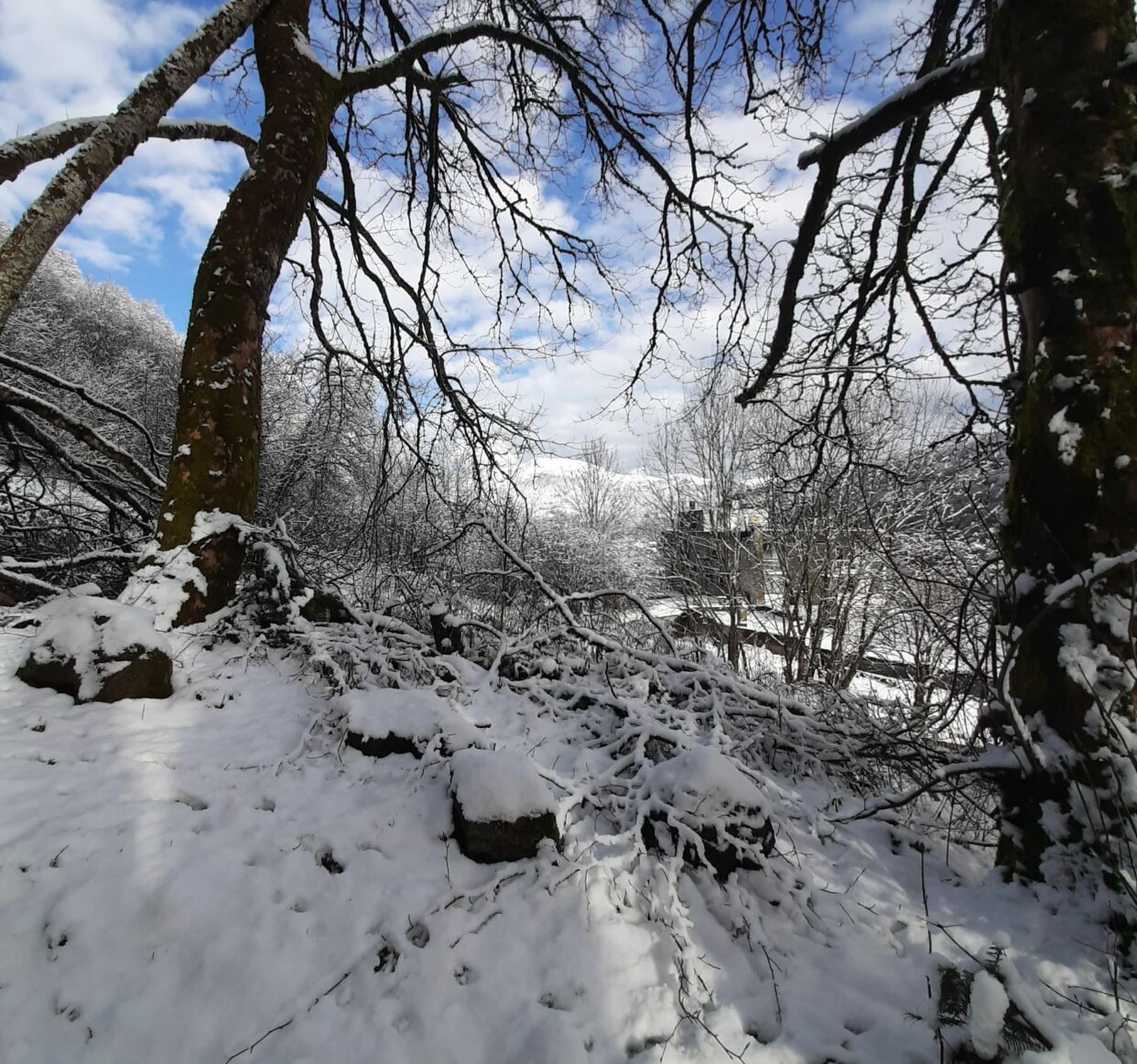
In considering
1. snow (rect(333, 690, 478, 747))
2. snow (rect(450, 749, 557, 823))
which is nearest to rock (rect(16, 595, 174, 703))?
snow (rect(333, 690, 478, 747))

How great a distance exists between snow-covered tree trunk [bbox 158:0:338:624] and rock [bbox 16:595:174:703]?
1.87 ft

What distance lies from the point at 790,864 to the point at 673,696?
1.33 metres

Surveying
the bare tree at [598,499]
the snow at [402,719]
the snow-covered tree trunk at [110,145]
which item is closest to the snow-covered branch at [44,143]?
the snow-covered tree trunk at [110,145]

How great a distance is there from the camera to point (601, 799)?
2092mm

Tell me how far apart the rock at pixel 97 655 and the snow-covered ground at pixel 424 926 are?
7cm

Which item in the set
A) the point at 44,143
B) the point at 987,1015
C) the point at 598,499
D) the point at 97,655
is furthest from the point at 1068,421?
the point at 598,499

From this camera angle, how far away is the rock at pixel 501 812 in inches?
70.1

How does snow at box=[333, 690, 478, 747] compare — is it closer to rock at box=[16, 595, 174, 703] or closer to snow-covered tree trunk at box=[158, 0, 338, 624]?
rock at box=[16, 595, 174, 703]

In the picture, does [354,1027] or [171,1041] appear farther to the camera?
[354,1027]

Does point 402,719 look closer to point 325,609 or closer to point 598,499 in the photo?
point 325,609

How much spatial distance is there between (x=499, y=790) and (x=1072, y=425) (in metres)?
2.15

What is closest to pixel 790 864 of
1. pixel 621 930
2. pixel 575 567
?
pixel 621 930

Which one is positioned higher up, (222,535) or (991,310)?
(991,310)

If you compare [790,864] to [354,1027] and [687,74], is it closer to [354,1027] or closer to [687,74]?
[354,1027]
